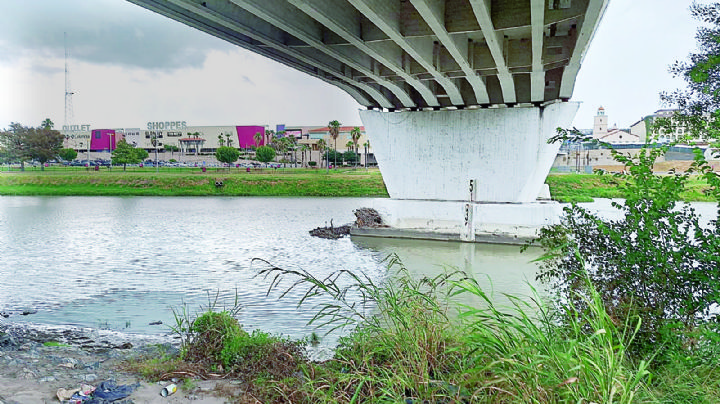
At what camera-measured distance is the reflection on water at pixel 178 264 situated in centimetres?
1055

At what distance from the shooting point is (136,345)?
7938 millimetres

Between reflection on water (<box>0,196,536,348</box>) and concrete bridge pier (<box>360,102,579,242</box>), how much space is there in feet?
4.19

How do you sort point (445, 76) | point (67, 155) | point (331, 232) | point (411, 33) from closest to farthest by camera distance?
point (411, 33) < point (445, 76) < point (331, 232) < point (67, 155)

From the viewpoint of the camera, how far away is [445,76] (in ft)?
54.3

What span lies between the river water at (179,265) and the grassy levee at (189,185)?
25.1 m

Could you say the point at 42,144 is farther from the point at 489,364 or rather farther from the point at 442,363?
the point at 489,364

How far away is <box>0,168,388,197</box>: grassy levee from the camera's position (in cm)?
5619

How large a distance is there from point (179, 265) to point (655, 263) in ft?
45.5

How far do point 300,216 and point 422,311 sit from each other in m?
28.4

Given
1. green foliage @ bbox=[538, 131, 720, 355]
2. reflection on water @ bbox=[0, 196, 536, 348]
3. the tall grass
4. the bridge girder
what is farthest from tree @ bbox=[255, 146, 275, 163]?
green foliage @ bbox=[538, 131, 720, 355]

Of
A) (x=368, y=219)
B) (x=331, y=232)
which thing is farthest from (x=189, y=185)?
(x=368, y=219)

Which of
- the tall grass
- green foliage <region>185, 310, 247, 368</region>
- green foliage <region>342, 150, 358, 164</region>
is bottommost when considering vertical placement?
green foliage <region>185, 310, 247, 368</region>

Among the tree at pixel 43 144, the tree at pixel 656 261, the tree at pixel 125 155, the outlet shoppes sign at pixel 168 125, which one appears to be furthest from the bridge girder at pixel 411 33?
the outlet shoppes sign at pixel 168 125

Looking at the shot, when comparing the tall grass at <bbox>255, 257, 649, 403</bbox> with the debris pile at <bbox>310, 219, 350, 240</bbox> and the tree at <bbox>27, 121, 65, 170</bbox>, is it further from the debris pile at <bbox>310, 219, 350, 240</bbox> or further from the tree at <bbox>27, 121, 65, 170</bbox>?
the tree at <bbox>27, 121, 65, 170</bbox>
